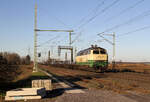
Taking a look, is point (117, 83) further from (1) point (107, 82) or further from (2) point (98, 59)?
(2) point (98, 59)

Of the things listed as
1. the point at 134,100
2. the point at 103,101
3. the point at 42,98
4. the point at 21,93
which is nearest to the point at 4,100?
the point at 21,93

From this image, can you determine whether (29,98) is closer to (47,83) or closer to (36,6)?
(47,83)

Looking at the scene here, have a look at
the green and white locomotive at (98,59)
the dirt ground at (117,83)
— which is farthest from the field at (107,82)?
the green and white locomotive at (98,59)

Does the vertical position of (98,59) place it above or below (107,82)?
above

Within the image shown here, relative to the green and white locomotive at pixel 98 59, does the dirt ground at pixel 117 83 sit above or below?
below

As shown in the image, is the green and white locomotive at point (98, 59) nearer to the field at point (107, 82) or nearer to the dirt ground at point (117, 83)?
the field at point (107, 82)

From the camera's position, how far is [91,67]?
109ft

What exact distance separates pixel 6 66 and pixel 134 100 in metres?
7.26

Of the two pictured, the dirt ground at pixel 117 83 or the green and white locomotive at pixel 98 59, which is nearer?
the dirt ground at pixel 117 83

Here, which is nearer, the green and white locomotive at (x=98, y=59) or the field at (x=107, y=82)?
the field at (x=107, y=82)

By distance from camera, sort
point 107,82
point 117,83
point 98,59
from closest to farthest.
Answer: point 117,83 < point 107,82 < point 98,59

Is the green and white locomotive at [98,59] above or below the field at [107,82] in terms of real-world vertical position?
above

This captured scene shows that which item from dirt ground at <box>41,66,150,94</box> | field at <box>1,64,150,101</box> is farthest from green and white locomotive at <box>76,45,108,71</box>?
dirt ground at <box>41,66,150,94</box>

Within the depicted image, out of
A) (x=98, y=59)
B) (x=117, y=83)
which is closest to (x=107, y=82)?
(x=117, y=83)
